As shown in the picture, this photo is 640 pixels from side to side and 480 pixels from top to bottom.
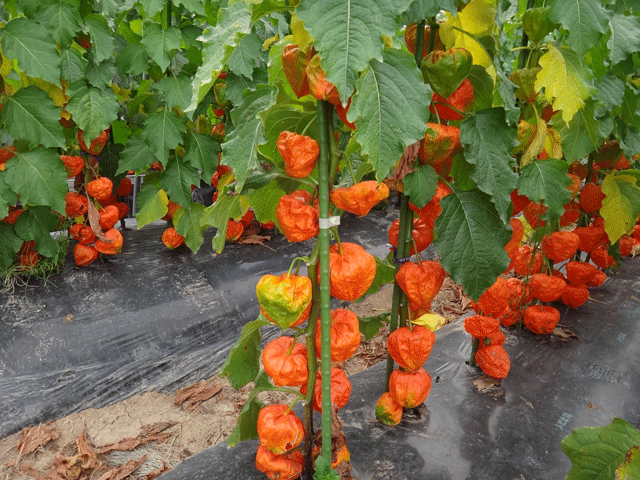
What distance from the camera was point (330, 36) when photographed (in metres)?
0.84

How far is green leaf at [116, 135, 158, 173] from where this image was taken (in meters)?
2.85

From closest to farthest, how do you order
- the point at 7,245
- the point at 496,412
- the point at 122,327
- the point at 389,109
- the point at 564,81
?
the point at 389,109 < the point at 564,81 < the point at 496,412 < the point at 7,245 < the point at 122,327

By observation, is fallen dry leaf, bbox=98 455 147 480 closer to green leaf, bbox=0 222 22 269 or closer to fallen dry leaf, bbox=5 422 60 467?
fallen dry leaf, bbox=5 422 60 467

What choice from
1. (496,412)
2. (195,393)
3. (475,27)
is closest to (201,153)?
(195,393)

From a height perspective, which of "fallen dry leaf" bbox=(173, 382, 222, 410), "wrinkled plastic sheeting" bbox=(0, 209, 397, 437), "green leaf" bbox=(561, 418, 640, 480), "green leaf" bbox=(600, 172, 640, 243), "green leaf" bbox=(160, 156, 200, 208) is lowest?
"fallen dry leaf" bbox=(173, 382, 222, 410)

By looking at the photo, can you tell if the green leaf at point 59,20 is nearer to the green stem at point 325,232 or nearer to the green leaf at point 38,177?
the green leaf at point 38,177

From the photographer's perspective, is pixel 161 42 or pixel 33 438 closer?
pixel 33 438

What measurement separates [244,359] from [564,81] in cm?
123

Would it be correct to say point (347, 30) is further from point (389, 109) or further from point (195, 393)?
point (195, 393)

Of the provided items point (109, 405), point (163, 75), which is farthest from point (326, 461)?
point (163, 75)

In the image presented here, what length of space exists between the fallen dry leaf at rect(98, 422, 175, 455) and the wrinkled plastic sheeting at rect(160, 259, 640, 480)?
824mm

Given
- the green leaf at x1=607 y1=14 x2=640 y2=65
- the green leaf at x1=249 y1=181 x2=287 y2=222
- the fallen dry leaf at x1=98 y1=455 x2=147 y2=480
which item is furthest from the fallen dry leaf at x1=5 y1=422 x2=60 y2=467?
the green leaf at x1=607 y1=14 x2=640 y2=65

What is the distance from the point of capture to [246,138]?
1.04m

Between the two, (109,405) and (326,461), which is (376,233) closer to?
(109,405)
